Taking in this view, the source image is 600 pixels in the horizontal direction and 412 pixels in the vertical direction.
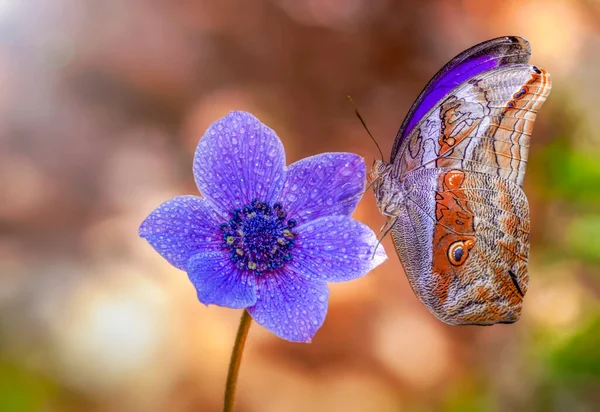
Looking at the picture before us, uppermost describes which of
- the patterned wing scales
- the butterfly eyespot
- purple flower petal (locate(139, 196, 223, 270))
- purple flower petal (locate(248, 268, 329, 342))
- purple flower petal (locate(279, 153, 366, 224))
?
the patterned wing scales

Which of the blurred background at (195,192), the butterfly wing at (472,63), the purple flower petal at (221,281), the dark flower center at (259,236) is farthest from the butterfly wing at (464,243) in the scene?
the blurred background at (195,192)

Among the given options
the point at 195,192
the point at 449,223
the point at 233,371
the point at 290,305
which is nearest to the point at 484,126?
the point at 449,223

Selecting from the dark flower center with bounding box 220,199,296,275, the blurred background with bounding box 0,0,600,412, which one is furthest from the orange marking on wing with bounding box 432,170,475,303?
the blurred background with bounding box 0,0,600,412

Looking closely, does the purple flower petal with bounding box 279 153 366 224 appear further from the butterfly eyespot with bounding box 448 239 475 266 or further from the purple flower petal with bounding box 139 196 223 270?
the butterfly eyespot with bounding box 448 239 475 266

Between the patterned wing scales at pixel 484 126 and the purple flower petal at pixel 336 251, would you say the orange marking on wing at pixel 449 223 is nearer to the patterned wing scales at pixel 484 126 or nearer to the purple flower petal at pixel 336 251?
the patterned wing scales at pixel 484 126

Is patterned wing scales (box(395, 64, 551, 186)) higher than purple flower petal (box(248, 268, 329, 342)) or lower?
higher

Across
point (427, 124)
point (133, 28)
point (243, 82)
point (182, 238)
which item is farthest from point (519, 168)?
point (133, 28)

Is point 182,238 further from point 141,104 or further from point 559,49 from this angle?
point 559,49
